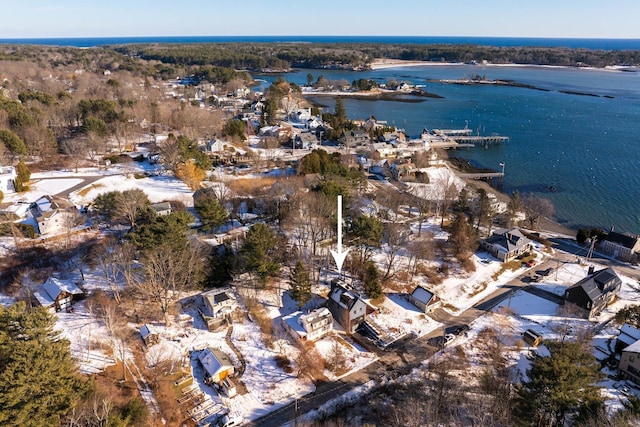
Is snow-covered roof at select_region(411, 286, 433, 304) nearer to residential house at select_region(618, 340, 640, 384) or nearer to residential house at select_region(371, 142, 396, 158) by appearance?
residential house at select_region(618, 340, 640, 384)

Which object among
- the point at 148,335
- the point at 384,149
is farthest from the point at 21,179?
the point at 384,149

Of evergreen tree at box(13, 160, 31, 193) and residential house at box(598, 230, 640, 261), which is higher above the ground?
evergreen tree at box(13, 160, 31, 193)

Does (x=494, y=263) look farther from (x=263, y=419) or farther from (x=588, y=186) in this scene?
(x=588, y=186)

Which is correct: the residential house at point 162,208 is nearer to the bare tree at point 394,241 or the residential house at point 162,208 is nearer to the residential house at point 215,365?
the residential house at point 215,365

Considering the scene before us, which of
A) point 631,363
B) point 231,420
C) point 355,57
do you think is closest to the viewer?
point 231,420

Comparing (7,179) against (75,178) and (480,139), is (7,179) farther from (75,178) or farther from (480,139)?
(480,139)

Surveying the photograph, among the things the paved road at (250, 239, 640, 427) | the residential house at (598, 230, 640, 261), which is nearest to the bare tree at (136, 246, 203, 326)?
the paved road at (250, 239, 640, 427)

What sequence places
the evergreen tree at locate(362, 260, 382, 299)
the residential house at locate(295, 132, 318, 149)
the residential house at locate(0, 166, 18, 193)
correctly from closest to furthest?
1. the evergreen tree at locate(362, 260, 382, 299)
2. the residential house at locate(0, 166, 18, 193)
3. the residential house at locate(295, 132, 318, 149)

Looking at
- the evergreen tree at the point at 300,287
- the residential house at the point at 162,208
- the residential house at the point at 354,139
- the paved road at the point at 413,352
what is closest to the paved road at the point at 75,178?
the residential house at the point at 162,208
